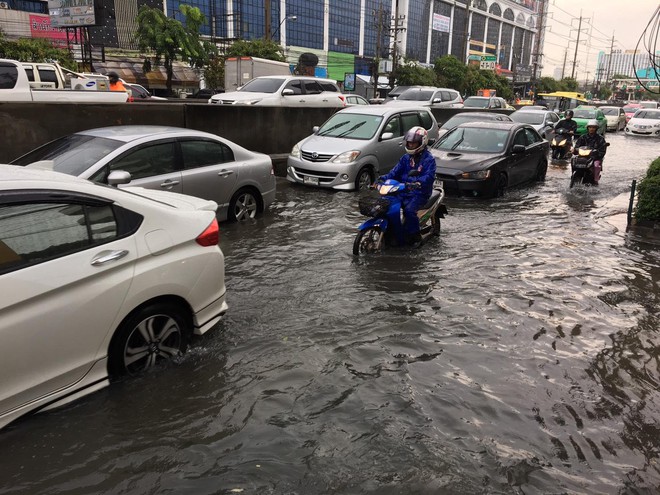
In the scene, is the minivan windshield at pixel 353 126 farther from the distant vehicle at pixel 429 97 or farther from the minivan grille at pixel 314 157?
the distant vehicle at pixel 429 97

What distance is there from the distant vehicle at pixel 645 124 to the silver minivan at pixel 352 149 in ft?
75.7

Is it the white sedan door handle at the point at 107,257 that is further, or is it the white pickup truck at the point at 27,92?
the white pickup truck at the point at 27,92

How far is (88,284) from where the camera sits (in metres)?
3.38

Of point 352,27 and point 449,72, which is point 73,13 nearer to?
point 449,72

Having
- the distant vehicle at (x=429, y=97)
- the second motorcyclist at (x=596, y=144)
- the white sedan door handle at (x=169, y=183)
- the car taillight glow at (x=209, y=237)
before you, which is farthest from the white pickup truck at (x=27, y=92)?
the distant vehicle at (x=429, y=97)

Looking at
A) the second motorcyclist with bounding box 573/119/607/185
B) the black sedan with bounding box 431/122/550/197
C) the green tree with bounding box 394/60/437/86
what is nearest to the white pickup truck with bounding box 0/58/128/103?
the black sedan with bounding box 431/122/550/197

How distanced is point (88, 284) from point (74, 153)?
387 centimetres

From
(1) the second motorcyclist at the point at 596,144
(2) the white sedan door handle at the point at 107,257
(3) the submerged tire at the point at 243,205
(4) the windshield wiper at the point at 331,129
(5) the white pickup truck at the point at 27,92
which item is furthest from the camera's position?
(1) the second motorcyclist at the point at 596,144

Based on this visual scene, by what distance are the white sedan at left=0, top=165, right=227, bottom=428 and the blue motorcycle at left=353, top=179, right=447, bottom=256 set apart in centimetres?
314

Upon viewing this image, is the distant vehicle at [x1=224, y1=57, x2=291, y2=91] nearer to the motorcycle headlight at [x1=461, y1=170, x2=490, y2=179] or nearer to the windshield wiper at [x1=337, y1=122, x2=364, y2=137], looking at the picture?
the windshield wiper at [x1=337, y1=122, x2=364, y2=137]

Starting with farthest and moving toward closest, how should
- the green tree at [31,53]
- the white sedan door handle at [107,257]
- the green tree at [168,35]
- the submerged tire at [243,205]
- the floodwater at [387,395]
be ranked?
the green tree at [31,53]
the green tree at [168,35]
the submerged tire at [243,205]
the white sedan door handle at [107,257]
the floodwater at [387,395]

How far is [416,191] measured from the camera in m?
7.31

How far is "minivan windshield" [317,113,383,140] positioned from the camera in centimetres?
1227

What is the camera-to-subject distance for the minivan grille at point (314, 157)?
1155 centimetres
